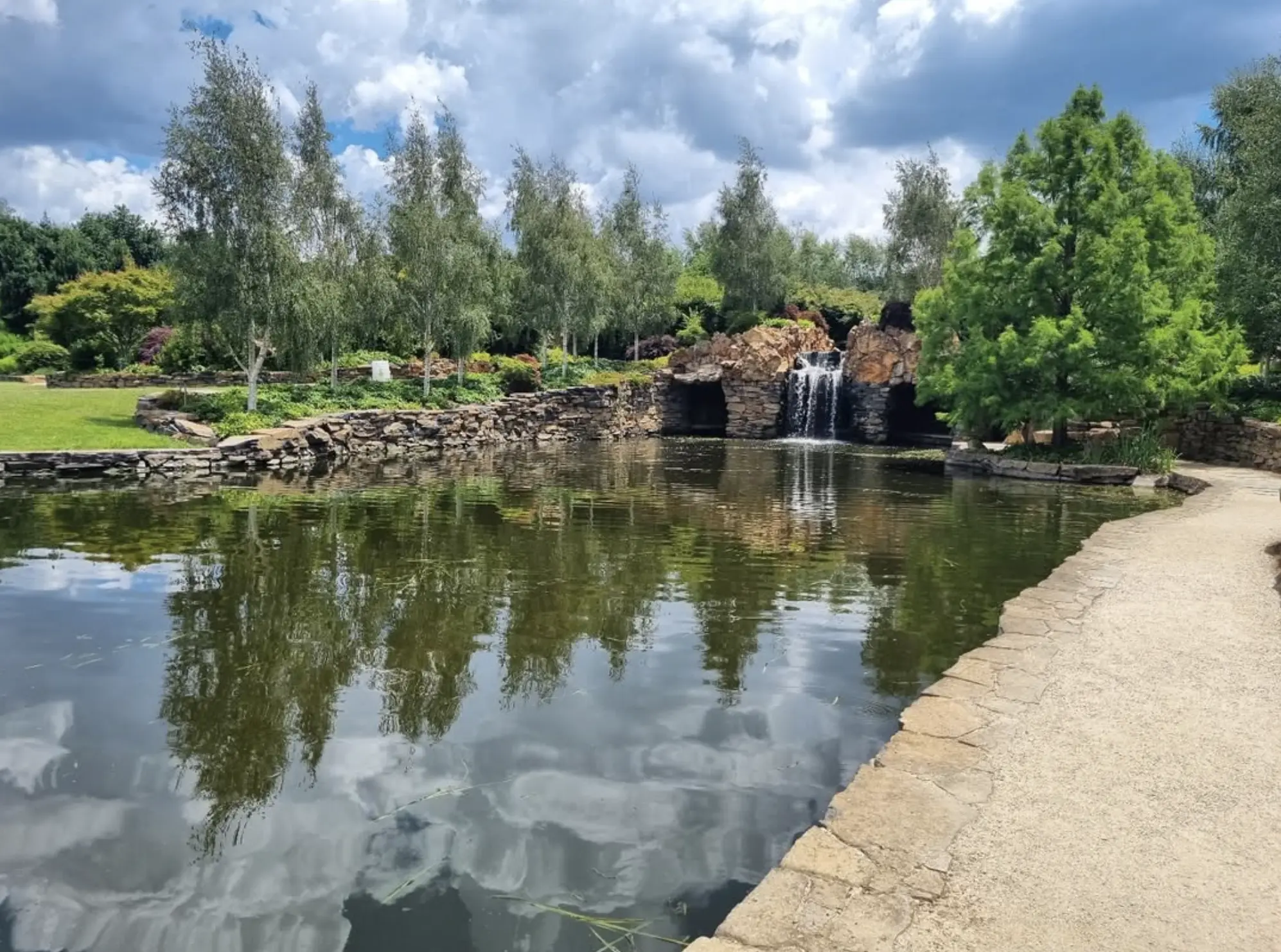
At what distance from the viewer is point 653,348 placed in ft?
145

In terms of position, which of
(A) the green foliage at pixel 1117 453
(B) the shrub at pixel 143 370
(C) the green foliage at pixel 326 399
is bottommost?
(A) the green foliage at pixel 1117 453

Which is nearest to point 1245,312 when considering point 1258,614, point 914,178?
point 1258,614

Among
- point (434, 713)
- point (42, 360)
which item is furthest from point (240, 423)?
point (42, 360)

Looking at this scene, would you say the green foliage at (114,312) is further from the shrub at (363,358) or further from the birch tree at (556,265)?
the birch tree at (556,265)

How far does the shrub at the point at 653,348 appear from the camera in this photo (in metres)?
43.7

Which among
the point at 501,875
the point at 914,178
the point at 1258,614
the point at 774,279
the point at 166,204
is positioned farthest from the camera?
the point at 774,279

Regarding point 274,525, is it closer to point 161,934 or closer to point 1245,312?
point 161,934

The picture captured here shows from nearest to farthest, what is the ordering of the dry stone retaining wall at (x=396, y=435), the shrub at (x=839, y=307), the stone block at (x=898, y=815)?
the stone block at (x=898, y=815) → the dry stone retaining wall at (x=396, y=435) → the shrub at (x=839, y=307)

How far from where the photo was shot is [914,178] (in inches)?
1642

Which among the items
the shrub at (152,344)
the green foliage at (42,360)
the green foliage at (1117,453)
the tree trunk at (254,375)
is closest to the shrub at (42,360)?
the green foliage at (42,360)

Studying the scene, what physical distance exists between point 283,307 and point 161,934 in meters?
20.1

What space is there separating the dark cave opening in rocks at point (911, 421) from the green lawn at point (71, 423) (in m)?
25.5

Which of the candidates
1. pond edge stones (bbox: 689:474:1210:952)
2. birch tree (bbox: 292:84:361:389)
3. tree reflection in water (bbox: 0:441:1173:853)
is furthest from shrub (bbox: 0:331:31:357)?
pond edge stones (bbox: 689:474:1210:952)

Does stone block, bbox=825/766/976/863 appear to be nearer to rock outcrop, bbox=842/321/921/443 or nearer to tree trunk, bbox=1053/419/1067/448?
tree trunk, bbox=1053/419/1067/448
